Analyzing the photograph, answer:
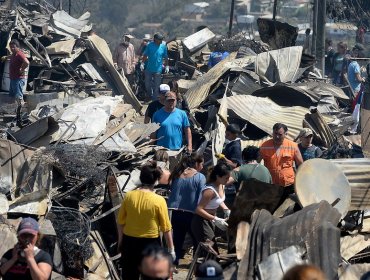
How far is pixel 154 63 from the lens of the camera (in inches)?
846

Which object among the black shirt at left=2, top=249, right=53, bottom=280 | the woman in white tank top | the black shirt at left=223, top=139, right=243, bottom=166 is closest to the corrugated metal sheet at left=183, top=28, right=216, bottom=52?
the black shirt at left=223, top=139, right=243, bottom=166

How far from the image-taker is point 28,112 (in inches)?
681

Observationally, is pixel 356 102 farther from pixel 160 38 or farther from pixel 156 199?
pixel 156 199

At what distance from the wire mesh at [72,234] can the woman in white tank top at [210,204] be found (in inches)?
42.9

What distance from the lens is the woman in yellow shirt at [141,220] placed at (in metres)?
8.99

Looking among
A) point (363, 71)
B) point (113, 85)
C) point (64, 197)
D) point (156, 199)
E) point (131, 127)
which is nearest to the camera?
point (156, 199)

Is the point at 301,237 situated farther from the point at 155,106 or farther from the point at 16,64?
the point at 16,64

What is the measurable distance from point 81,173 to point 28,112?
17.5 ft

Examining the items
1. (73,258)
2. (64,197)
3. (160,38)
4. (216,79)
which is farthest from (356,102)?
(73,258)

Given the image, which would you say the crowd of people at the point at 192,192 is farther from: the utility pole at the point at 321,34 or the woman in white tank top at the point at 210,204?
the utility pole at the point at 321,34

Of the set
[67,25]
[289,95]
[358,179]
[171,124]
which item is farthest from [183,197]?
Result: [67,25]

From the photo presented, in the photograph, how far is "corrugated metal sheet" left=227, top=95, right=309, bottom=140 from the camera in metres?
16.1

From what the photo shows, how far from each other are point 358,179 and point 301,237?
224 centimetres

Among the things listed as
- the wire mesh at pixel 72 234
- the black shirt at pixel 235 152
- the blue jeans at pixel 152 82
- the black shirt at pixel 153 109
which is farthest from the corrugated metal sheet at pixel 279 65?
the wire mesh at pixel 72 234
